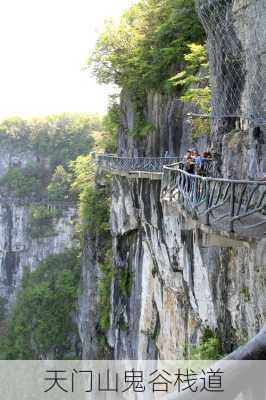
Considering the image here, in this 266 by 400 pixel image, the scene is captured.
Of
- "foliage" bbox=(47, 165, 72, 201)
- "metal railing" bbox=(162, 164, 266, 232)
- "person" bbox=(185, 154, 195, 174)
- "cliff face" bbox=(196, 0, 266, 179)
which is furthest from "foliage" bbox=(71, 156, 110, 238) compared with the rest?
"foliage" bbox=(47, 165, 72, 201)

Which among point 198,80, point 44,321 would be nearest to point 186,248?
point 198,80

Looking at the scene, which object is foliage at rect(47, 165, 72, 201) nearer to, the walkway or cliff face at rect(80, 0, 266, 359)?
cliff face at rect(80, 0, 266, 359)

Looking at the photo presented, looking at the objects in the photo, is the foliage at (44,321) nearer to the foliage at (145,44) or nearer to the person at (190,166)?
the foliage at (145,44)

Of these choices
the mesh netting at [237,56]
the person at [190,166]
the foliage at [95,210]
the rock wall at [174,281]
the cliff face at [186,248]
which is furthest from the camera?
the foliage at [95,210]

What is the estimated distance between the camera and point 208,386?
3.00 metres

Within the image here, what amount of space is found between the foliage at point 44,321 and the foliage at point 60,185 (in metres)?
13.5

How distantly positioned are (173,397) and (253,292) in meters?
5.14

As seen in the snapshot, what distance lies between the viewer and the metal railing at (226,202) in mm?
5965

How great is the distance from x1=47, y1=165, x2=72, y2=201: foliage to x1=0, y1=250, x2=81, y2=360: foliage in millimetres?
13545

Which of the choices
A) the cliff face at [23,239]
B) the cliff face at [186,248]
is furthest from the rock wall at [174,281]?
the cliff face at [23,239]

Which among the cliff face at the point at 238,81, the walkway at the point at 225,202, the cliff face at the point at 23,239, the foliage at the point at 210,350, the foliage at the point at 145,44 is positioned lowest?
the cliff face at the point at 23,239

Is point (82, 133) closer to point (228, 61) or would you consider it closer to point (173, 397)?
point (228, 61)

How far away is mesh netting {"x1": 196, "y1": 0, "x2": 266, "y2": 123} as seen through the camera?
31.5 ft

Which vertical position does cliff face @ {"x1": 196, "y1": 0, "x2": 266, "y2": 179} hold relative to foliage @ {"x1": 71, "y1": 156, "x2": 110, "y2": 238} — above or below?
above
